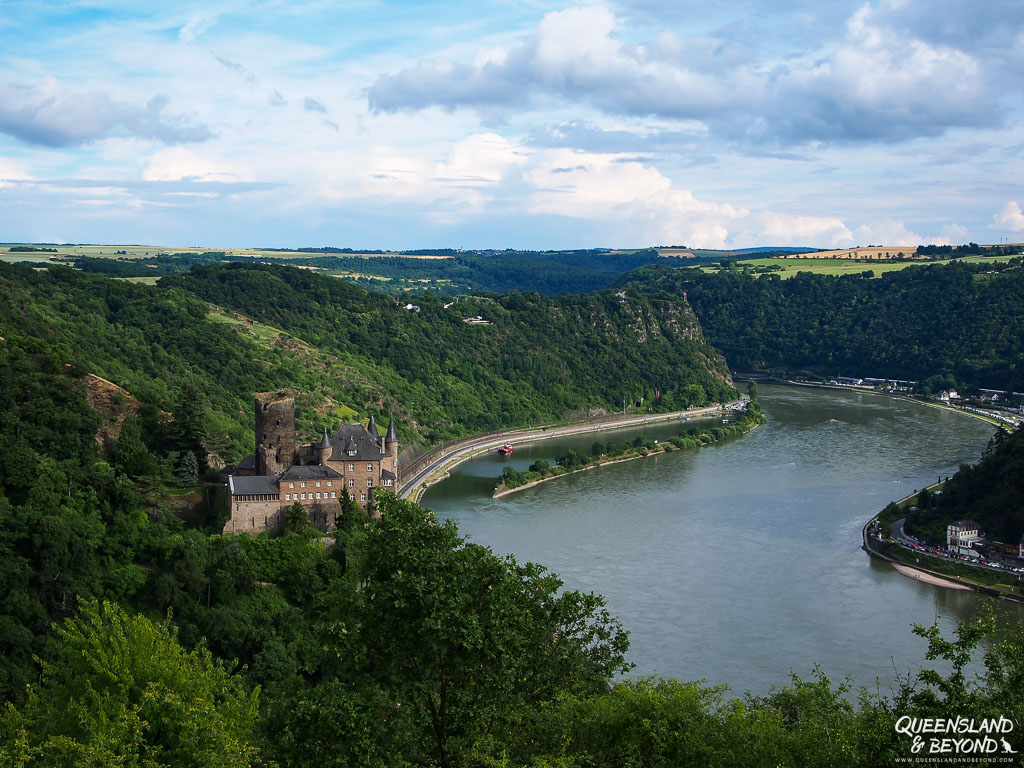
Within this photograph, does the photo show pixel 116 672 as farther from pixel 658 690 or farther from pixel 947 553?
pixel 947 553

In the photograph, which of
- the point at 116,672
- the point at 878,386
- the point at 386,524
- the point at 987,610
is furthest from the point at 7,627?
the point at 878,386

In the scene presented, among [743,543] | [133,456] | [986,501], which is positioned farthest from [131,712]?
[986,501]

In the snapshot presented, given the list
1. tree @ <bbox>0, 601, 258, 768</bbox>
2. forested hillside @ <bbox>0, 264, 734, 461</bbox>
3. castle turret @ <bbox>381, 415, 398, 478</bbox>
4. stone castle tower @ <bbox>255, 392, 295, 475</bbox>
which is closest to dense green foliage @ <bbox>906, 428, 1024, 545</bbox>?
castle turret @ <bbox>381, 415, 398, 478</bbox>

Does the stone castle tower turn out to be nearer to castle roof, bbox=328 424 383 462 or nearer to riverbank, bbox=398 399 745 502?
castle roof, bbox=328 424 383 462

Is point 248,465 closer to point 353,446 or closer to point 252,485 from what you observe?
point 252,485

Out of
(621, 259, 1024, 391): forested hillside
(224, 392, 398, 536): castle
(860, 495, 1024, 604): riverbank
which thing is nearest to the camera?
(224, 392, 398, 536): castle
